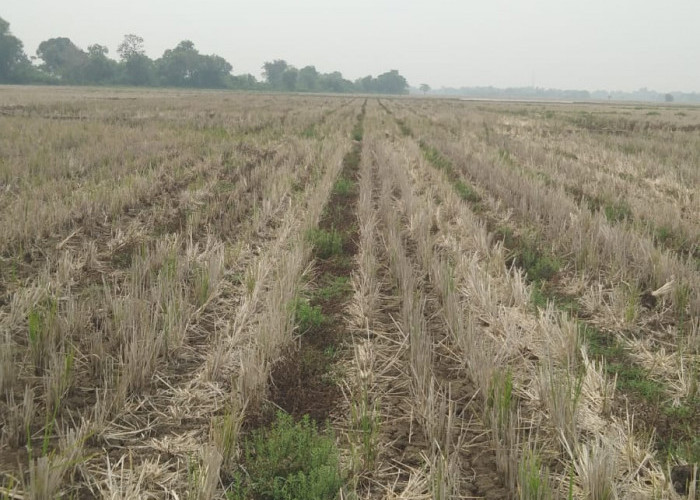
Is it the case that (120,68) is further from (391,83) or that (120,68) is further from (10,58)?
(391,83)

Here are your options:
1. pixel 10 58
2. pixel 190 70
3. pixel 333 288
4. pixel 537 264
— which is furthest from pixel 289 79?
pixel 333 288

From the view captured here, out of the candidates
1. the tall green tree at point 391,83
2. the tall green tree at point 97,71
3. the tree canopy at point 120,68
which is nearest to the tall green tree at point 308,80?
the tree canopy at point 120,68

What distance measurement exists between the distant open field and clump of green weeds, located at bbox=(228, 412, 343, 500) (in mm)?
14

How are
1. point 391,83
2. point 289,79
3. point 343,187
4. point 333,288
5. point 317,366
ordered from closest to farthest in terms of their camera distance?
point 317,366
point 333,288
point 343,187
point 289,79
point 391,83

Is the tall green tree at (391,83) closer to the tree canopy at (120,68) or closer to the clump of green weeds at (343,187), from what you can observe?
the tree canopy at (120,68)

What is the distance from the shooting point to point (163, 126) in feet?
56.0

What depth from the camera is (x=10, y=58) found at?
8594 centimetres

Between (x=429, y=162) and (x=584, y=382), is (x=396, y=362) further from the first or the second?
(x=429, y=162)

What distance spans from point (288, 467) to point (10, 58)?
358 ft

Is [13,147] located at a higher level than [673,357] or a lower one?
higher

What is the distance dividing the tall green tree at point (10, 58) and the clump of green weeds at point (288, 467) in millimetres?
103177

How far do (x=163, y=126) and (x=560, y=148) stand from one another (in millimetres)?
13646

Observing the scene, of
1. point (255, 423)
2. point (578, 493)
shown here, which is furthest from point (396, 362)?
point (578, 493)

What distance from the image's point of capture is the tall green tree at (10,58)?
83.8 metres
